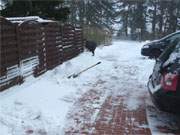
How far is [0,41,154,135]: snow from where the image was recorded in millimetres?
5980

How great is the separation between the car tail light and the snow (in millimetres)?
1757

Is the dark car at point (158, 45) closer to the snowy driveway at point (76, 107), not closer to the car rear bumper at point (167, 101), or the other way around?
the snowy driveway at point (76, 107)

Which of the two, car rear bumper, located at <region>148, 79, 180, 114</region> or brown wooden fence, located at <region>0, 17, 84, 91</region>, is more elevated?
brown wooden fence, located at <region>0, 17, 84, 91</region>

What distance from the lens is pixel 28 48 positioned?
9.94 m

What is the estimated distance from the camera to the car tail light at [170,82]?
5.70 metres

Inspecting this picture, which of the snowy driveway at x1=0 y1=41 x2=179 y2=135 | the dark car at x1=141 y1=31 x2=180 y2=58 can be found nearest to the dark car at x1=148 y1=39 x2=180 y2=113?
the snowy driveway at x1=0 y1=41 x2=179 y2=135

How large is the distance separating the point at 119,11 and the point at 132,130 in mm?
62922

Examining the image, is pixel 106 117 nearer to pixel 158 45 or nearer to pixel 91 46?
pixel 158 45

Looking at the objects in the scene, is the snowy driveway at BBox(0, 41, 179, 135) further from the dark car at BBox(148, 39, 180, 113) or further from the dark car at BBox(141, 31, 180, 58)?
the dark car at BBox(141, 31, 180, 58)

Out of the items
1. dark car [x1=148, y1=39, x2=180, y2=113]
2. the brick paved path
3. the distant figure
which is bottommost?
the brick paved path

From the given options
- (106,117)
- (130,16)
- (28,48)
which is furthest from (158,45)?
(130,16)

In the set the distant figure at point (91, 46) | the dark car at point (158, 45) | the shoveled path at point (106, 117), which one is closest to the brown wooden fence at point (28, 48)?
the shoveled path at point (106, 117)

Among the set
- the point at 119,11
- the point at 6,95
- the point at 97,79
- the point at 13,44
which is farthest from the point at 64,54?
the point at 119,11

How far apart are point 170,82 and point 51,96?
3.18 metres
